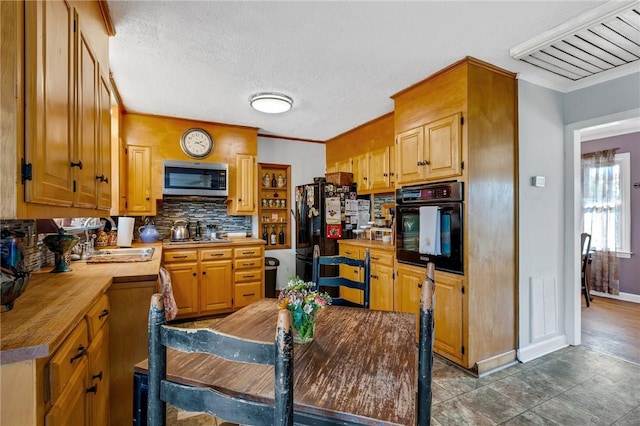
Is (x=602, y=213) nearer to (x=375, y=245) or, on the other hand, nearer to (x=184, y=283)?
(x=375, y=245)

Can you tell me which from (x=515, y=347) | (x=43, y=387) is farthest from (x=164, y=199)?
(x=515, y=347)

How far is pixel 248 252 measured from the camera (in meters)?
3.98

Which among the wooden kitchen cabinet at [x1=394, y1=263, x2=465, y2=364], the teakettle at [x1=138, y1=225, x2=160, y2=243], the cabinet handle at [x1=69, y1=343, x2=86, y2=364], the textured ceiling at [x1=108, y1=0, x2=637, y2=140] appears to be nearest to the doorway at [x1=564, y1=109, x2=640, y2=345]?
the textured ceiling at [x1=108, y1=0, x2=637, y2=140]

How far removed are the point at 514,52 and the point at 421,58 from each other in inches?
26.1

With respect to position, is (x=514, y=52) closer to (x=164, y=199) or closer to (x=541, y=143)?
(x=541, y=143)

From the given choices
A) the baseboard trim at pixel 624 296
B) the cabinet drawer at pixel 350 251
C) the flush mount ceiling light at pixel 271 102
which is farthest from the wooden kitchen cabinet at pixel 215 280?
the baseboard trim at pixel 624 296

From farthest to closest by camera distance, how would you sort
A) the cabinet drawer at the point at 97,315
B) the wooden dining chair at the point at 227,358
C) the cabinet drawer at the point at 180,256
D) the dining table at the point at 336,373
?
the cabinet drawer at the point at 180,256
the cabinet drawer at the point at 97,315
the dining table at the point at 336,373
the wooden dining chair at the point at 227,358

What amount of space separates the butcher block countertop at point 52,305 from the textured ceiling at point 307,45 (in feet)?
5.28

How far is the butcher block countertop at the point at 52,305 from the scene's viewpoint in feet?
2.91

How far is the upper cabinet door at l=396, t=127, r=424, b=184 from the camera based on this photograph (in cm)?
286

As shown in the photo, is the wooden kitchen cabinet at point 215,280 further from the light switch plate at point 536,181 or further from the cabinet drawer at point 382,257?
the light switch plate at point 536,181

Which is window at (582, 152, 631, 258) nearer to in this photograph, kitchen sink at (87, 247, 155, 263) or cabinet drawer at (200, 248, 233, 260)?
cabinet drawer at (200, 248, 233, 260)

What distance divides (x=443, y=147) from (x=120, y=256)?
2950 mm

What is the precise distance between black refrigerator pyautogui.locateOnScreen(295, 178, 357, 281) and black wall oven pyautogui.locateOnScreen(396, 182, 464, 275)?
1297 millimetres
